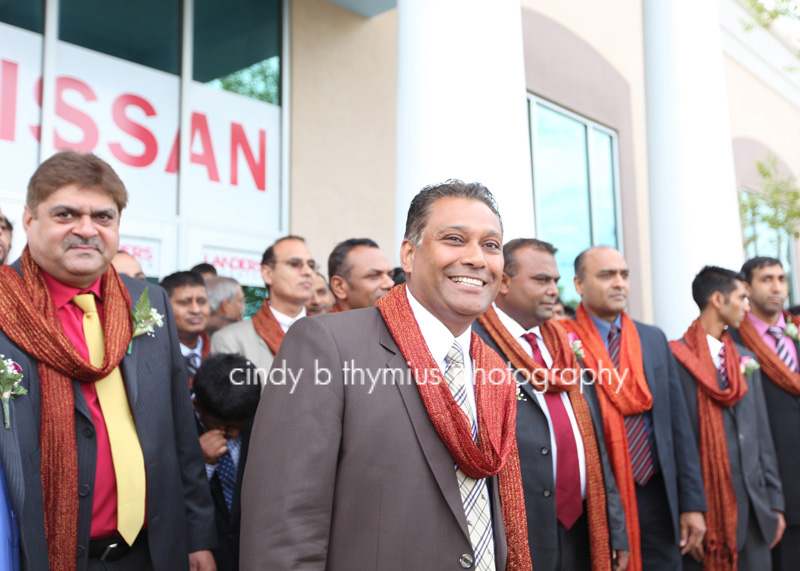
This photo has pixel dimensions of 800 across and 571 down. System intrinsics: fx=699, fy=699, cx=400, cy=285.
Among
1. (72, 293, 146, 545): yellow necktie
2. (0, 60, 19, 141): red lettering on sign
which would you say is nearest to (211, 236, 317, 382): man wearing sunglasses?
(72, 293, 146, 545): yellow necktie

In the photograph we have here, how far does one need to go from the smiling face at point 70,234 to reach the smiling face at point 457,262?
1.07 meters

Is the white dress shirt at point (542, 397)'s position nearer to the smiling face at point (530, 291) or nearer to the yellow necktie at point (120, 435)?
the smiling face at point (530, 291)

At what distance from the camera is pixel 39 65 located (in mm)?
5957

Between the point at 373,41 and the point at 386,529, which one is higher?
the point at 373,41

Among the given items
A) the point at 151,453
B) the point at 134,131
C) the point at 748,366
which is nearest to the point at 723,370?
the point at 748,366

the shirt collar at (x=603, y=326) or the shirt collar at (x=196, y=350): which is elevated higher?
the shirt collar at (x=603, y=326)

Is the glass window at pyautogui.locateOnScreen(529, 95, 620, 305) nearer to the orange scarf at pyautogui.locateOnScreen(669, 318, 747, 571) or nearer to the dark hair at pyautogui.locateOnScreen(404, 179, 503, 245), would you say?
the orange scarf at pyautogui.locateOnScreen(669, 318, 747, 571)

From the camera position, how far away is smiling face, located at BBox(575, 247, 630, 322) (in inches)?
163

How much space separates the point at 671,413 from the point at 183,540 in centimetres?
272

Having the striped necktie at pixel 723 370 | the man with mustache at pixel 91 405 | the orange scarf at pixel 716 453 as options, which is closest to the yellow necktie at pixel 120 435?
the man with mustache at pixel 91 405

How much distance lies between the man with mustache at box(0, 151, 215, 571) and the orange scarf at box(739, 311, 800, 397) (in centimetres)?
388

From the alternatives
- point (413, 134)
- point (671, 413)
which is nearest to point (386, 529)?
point (671, 413)

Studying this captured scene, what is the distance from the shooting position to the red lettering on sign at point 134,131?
6375mm

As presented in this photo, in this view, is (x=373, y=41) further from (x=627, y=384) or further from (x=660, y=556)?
(x=660, y=556)
